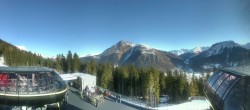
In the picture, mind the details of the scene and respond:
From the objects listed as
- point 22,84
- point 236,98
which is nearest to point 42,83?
point 22,84

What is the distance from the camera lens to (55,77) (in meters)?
29.0

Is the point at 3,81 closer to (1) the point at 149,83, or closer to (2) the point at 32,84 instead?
(2) the point at 32,84

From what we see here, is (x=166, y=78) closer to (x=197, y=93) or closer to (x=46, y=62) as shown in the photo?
(x=197, y=93)

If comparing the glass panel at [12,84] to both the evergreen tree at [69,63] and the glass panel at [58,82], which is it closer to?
the glass panel at [58,82]

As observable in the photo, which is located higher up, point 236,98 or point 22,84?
point 236,98

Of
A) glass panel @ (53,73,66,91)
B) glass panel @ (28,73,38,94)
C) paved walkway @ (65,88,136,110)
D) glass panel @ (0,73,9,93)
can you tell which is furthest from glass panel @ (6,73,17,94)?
paved walkway @ (65,88,136,110)

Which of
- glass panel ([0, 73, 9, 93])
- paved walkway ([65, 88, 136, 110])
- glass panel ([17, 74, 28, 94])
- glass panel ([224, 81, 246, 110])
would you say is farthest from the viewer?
paved walkway ([65, 88, 136, 110])

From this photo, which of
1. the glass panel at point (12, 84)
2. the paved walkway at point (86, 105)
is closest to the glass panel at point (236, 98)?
the glass panel at point (12, 84)

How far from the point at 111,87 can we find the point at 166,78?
1787 centimetres

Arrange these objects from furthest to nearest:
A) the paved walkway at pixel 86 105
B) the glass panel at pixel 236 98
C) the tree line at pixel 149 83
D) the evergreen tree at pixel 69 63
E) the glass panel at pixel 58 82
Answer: the evergreen tree at pixel 69 63, the tree line at pixel 149 83, the paved walkway at pixel 86 105, the glass panel at pixel 58 82, the glass panel at pixel 236 98

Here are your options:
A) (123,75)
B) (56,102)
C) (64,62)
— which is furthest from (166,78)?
(56,102)

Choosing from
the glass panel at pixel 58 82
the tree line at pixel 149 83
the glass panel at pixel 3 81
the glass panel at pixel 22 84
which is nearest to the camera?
the glass panel at pixel 3 81

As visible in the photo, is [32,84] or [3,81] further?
[32,84]

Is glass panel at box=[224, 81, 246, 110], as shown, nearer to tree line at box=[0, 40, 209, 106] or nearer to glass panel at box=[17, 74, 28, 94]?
glass panel at box=[17, 74, 28, 94]
